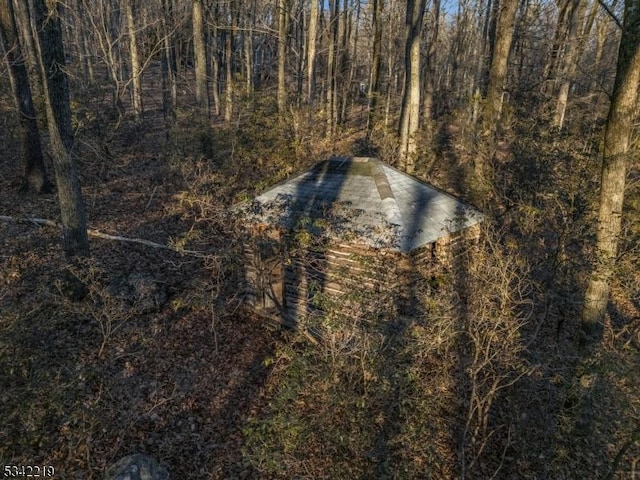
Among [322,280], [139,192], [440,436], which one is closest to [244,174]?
[139,192]

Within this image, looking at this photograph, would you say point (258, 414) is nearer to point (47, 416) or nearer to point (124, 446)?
point (124, 446)

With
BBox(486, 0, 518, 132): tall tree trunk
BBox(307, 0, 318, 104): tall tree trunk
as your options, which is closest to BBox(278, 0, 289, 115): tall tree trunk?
BBox(307, 0, 318, 104): tall tree trunk

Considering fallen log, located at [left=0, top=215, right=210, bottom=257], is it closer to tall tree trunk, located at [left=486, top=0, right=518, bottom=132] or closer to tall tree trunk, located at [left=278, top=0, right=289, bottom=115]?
tall tree trunk, located at [left=278, top=0, right=289, bottom=115]

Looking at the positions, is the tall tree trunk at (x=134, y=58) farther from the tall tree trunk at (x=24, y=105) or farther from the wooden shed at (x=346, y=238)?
the wooden shed at (x=346, y=238)

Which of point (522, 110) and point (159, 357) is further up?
point (522, 110)

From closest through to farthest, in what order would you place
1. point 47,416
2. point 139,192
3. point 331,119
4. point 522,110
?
1. point 47,416
2. point 522,110
3. point 139,192
4. point 331,119
